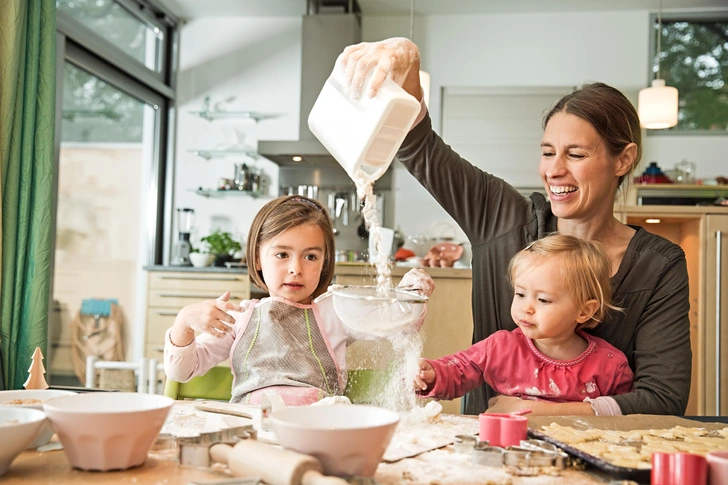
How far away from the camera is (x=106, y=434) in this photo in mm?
756

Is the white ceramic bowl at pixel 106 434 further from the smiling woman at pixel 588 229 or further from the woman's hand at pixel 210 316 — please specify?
the smiling woman at pixel 588 229

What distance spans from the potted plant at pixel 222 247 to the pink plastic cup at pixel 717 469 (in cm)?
410

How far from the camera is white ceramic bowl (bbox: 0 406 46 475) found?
29.0 inches

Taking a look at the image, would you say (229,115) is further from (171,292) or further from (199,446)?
(199,446)

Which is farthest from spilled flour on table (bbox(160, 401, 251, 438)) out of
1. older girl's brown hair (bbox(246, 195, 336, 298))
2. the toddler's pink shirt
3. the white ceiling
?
the white ceiling

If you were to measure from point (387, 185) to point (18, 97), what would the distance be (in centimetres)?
265

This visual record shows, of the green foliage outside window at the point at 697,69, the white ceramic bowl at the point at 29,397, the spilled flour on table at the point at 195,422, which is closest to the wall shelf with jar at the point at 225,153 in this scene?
the green foliage outside window at the point at 697,69

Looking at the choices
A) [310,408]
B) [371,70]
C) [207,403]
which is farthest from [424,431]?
[371,70]

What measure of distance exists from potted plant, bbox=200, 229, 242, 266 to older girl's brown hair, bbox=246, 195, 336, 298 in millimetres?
2952

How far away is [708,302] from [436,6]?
8.94 feet

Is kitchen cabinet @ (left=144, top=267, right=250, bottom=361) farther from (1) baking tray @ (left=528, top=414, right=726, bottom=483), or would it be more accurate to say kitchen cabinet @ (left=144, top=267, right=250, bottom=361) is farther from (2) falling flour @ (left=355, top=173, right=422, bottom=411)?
(1) baking tray @ (left=528, top=414, right=726, bottom=483)

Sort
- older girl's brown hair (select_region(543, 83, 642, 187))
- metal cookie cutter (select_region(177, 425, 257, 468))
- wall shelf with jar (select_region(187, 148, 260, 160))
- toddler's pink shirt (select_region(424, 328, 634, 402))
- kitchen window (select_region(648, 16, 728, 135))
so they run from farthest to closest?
wall shelf with jar (select_region(187, 148, 260, 160))
kitchen window (select_region(648, 16, 728, 135))
older girl's brown hair (select_region(543, 83, 642, 187))
toddler's pink shirt (select_region(424, 328, 634, 402))
metal cookie cutter (select_region(177, 425, 257, 468))

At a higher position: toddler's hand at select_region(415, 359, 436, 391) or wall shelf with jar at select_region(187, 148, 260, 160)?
wall shelf with jar at select_region(187, 148, 260, 160)

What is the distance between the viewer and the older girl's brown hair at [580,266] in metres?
1.46
